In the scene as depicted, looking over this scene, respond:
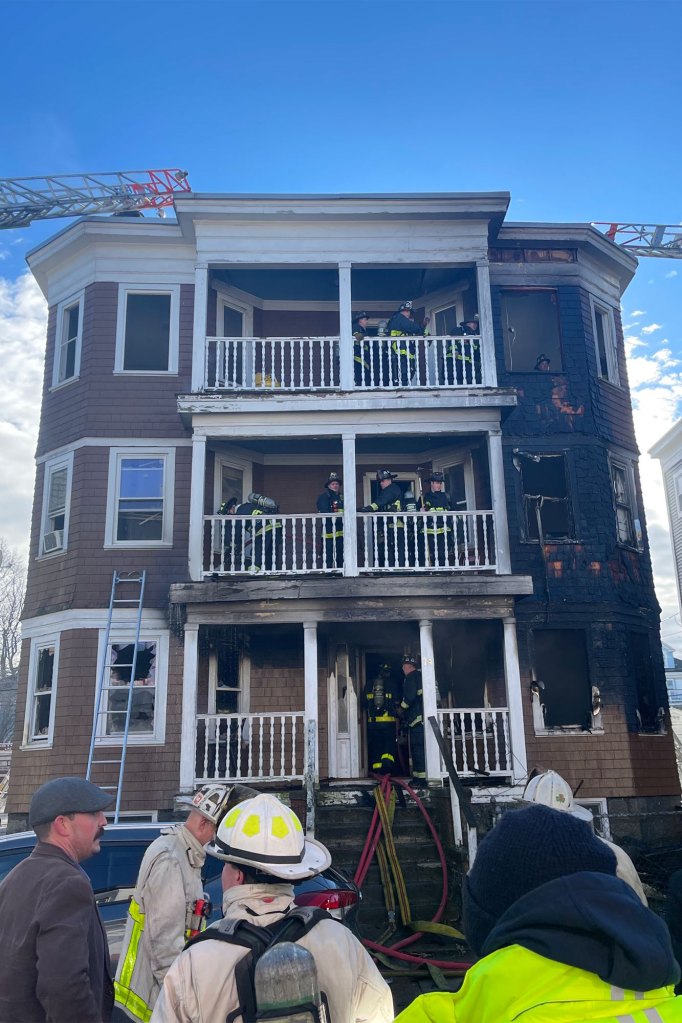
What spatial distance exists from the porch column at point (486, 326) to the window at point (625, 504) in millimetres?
3306

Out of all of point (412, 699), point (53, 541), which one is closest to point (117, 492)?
point (53, 541)

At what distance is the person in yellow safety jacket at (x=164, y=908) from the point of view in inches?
153

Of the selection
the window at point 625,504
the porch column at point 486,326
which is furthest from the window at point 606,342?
the porch column at point 486,326

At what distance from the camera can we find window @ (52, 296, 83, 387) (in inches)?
621

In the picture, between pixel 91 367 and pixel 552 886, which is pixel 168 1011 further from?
pixel 91 367

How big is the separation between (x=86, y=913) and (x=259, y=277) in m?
13.7

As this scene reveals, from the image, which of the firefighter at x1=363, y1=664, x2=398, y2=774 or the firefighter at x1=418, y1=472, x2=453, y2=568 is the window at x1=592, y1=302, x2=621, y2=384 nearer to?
the firefighter at x1=418, y1=472, x2=453, y2=568

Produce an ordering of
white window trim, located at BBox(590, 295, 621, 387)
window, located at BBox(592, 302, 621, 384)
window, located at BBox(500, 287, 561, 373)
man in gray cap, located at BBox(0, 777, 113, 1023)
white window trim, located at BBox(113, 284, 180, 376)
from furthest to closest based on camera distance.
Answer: window, located at BBox(592, 302, 621, 384) → white window trim, located at BBox(590, 295, 621, 387) → window, located at BBox(500, 287, 561, 373) → white window trim, located at BBox(113, 284, 180, 376) → man in gray cap, located at BBox(0, 777, 113, 1023)

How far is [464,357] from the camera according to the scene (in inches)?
547

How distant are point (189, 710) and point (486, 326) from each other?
7.78 metres

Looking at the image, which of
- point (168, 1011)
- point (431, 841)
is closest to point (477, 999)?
point (168, 1011)

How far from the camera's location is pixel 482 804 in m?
11.3

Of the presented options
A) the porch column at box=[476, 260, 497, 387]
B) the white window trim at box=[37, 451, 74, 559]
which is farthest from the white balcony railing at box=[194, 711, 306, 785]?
the porch column at box=[476, 260, 497, 387]

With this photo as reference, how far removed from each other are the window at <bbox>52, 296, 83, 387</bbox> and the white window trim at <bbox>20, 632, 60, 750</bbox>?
477cm
